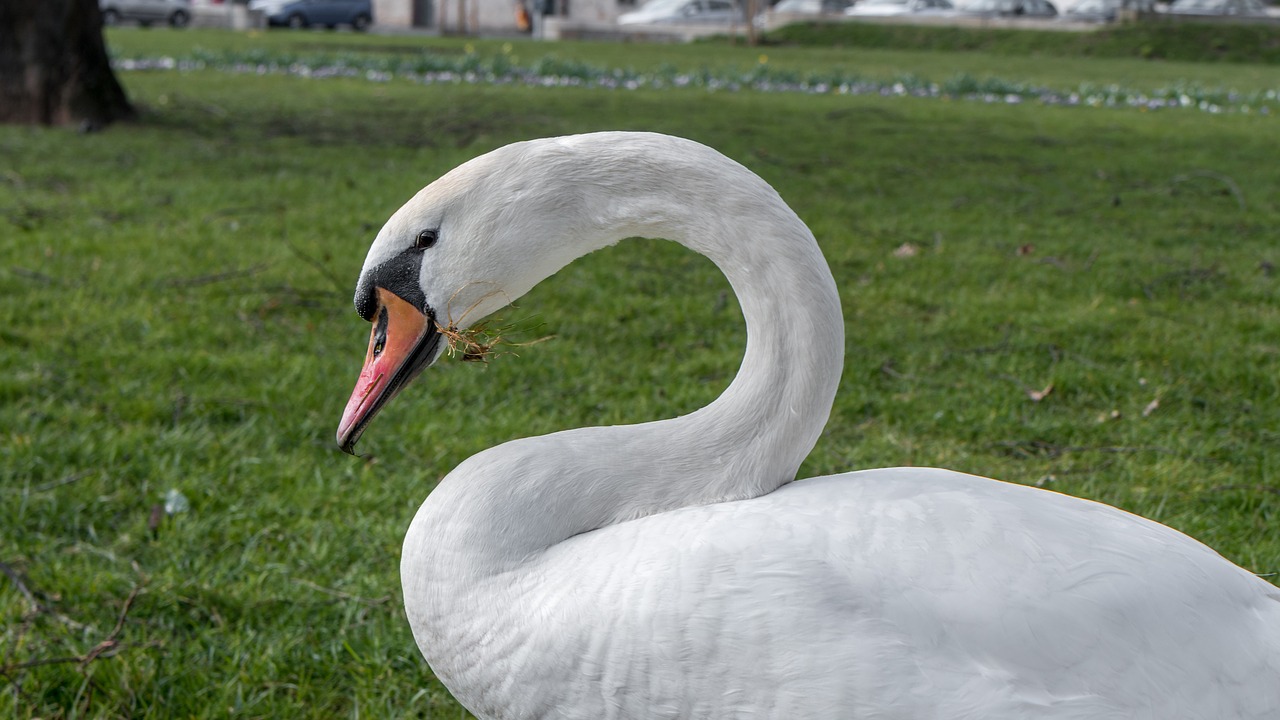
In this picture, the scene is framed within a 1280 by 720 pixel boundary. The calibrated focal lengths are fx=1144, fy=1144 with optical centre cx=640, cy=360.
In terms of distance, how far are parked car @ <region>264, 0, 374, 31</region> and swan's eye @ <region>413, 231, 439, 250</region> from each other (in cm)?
3481

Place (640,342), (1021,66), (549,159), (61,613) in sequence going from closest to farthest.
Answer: (549,159) → (61,613) → (640,342) → (1021,66)

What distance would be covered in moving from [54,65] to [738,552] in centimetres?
856

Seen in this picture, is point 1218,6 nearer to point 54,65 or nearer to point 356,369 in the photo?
point 54,65

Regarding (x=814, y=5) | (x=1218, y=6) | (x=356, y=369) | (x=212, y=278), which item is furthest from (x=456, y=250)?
(x=814, y=5)

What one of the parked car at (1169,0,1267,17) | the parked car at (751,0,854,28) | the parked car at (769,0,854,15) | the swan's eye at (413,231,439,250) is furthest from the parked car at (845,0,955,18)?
the swan's eye at (413,231,439,250)

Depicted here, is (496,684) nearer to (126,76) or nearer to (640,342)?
(640,342)

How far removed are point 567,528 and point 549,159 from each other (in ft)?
1.91

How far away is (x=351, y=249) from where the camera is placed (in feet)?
18.0

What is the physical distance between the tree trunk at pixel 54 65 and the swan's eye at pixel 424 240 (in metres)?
7.83

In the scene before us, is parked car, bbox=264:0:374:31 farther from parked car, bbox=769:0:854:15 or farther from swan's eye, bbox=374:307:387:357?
swan's eye, bbox=374:307:387:357

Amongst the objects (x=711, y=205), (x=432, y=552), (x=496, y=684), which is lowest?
(x=496, y=684)

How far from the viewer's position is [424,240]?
179 centimetres

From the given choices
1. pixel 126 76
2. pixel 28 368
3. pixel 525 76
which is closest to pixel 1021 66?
pixel 525 76

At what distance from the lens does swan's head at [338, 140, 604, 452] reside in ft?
5.82
